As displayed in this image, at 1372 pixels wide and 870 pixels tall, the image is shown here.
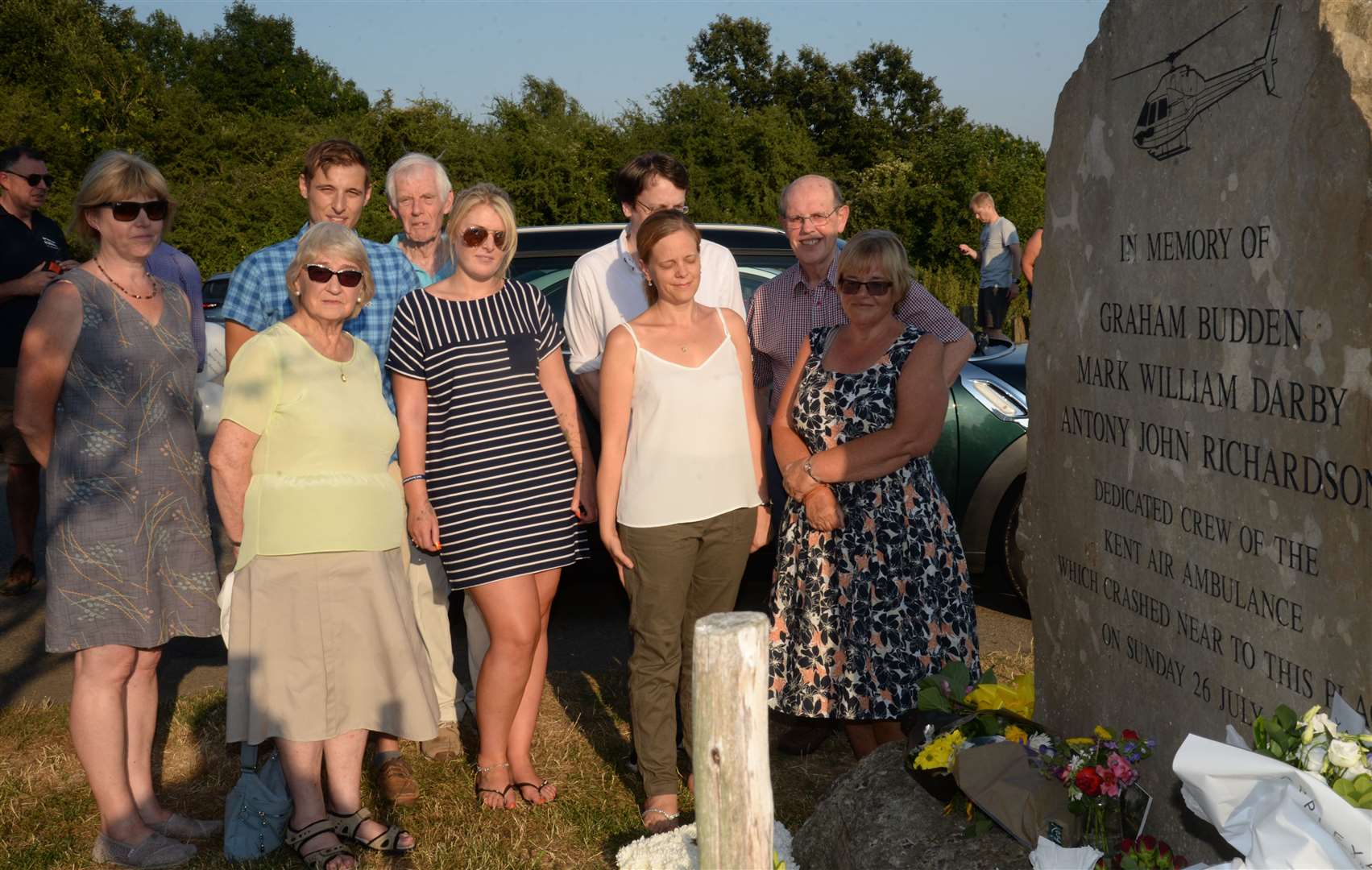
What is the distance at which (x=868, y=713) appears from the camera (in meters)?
3.93

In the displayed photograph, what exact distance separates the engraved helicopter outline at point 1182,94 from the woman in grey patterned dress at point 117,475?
8.97 ft

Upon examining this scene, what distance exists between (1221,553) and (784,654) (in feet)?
5.53

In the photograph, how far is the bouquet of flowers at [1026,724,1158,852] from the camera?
283cm

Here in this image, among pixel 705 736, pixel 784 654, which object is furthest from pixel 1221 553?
pixel 784 654

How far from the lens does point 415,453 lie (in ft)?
12.7

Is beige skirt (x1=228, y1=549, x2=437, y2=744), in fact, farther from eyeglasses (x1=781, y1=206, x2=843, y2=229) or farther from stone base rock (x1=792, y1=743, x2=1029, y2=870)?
eyeglasses (x1=781, y1=206, x2=843, y2=229)

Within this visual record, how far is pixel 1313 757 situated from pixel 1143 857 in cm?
66

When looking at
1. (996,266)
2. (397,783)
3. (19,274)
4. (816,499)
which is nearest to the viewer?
(816,499)

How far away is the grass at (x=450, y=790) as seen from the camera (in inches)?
148

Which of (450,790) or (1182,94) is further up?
(1182,94)

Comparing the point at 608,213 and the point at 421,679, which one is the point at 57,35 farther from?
the point at 421,679

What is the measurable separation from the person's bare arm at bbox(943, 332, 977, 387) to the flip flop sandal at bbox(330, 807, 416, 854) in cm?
226

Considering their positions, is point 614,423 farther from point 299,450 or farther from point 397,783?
point 397,783

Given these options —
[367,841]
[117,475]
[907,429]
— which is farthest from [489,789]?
[907,429]
